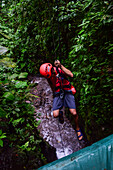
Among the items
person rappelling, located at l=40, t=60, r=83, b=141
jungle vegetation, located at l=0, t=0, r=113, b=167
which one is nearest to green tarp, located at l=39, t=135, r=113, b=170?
jungle vegetation, located at l=0, t=0, r=113, b=167

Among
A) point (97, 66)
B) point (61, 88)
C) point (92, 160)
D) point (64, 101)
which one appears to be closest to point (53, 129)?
point (64, 101)

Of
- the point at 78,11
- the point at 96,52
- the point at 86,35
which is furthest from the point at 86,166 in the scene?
the point at 78,11

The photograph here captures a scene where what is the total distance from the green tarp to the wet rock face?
2.82 meters

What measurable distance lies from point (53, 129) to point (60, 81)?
2153 millimetres

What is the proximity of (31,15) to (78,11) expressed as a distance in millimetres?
2910

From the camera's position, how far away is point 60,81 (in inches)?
133

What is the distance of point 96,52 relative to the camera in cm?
301

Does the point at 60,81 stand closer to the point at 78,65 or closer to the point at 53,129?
the point at 78,65

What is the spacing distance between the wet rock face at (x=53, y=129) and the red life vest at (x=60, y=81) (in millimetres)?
1458

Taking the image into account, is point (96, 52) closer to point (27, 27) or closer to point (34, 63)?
point (34, 63)

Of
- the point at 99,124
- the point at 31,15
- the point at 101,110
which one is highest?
the point at 31,15

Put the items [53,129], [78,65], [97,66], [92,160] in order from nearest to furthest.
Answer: [92,160]
[97,66]
[78,65]
[53,129]

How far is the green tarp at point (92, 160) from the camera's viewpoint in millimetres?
1484

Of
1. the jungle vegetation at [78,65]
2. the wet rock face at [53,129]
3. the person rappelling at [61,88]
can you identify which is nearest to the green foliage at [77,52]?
the jungle vegetation at [78,65]
